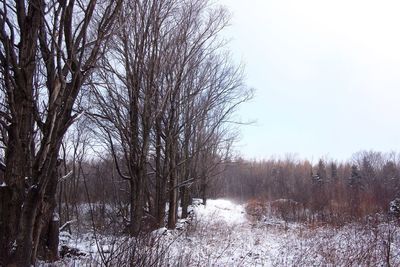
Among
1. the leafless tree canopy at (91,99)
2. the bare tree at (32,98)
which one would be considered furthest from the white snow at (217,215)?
the bare tree at (32,98)

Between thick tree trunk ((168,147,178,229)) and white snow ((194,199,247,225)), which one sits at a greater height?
thick tree trunk ((168,147,178,229))

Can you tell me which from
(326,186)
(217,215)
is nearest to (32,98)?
(217,215)

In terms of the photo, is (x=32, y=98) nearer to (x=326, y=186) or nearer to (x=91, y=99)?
(x=91, y=99)

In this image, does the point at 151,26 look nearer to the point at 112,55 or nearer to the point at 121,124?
the point at 112,55

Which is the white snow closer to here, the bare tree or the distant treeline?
the distant treeline

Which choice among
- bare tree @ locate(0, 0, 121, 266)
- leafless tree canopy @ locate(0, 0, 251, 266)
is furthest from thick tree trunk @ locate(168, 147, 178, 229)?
bare tree @ locate(0, 0, 121, 266)

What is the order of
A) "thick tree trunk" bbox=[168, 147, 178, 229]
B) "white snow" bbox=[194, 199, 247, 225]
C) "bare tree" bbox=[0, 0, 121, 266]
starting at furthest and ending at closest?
"white snow" bbox=[194, 199, 247, 225] → "thick tree trunk" bbox=[168, 147, 178, 229] → "bare tree" bbox=[0, 0, 121, 266]

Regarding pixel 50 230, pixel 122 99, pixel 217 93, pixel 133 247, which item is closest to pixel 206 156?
pixel 217 93

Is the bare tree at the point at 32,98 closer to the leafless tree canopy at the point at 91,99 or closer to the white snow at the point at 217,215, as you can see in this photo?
the leafless tree canopy at the point at 91,99

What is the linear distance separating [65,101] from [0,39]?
0.78 meters

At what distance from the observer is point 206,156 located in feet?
83.7

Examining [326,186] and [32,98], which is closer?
[32,98]

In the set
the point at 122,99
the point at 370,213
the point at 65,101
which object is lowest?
the point at 370,213

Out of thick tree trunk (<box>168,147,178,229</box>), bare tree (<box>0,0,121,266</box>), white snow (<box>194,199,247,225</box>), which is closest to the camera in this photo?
bare tree (<box>0,0,121,266</box>)
